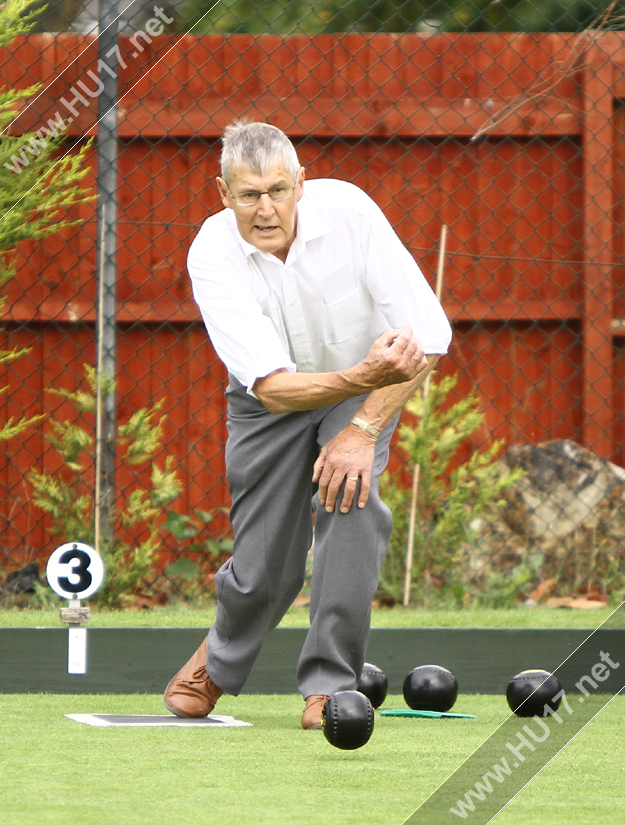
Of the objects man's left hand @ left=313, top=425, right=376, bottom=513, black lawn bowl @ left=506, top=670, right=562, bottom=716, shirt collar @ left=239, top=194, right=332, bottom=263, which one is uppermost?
shirt collar @ left=239, top=194, right=332, bottom=263

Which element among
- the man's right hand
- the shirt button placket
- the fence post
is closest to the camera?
the man's right hand

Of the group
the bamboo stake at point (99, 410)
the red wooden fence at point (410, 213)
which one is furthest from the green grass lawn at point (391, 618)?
the red wooden fence at point (410, 213)

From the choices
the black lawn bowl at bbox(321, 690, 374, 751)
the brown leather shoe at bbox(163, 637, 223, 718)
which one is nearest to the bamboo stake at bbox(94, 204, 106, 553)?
the brown leather shoe at bbox(163, 637, 223, 718)

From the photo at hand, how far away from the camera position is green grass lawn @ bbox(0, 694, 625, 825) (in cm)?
172

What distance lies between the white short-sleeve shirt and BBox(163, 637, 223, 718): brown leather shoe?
2.34 feet

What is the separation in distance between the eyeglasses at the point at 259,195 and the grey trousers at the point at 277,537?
1.52ft

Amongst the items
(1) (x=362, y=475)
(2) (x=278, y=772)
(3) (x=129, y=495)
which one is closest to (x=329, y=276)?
(1) (x=362, y=475)

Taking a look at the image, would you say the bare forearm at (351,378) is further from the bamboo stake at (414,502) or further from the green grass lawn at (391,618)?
the bamboo stake at (414,502)

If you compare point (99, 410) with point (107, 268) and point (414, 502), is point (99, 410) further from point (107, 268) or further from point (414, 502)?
point (414, 502)

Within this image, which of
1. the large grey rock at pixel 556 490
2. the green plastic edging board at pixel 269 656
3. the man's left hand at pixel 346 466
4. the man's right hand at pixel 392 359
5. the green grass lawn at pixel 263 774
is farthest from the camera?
the large grey rock at pixel 556 490

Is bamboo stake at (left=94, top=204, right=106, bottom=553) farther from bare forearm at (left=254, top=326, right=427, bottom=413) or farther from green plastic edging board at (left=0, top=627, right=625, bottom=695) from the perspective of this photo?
bare forearm at (left=254, top=326, right=427, bottom=413)

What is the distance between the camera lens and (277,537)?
2854 millimetres

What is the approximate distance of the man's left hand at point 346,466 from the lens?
8.67ft

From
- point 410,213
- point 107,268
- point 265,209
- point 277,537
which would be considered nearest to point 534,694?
point 277,537
